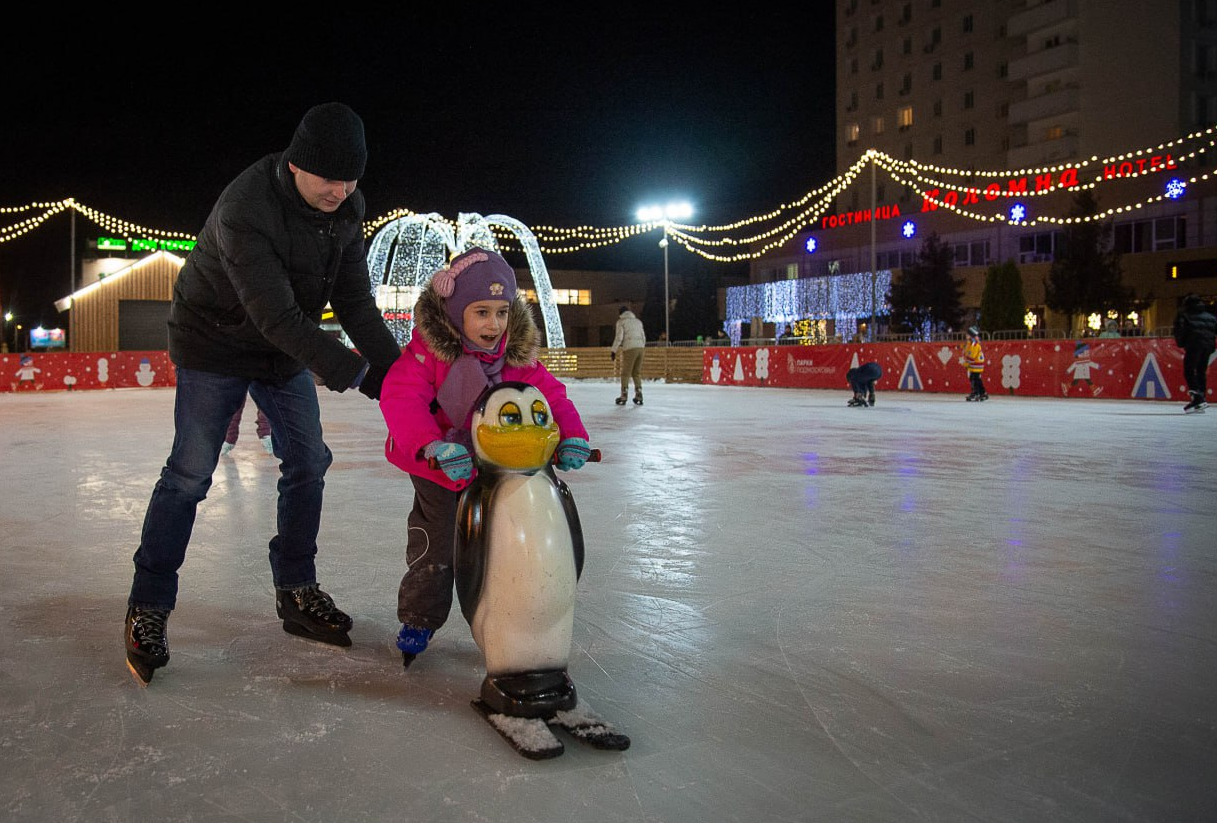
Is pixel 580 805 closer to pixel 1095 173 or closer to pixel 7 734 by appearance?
pixel 7 734

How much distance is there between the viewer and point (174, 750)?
1919 mm

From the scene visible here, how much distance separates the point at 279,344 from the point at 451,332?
16.4 inches

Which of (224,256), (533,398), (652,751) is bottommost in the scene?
(652,751)

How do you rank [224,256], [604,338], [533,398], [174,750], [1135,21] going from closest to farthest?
[174,750] < [533,398] < [224,256] < [1135,21] < [604,338]

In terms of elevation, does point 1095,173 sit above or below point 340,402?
above

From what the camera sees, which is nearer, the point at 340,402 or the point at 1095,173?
the point at 340,402

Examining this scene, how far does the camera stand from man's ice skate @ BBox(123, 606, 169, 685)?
7.67ft

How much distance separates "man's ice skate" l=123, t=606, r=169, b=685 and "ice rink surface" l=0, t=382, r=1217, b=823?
5 cm

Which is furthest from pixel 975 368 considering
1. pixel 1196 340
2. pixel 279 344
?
pixel 279 344

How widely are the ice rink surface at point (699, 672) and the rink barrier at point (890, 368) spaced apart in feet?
33.3

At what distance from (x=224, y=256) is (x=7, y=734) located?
1.14 meters

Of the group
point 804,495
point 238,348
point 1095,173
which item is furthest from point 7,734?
point 1095,173

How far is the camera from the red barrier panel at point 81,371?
21328 mm

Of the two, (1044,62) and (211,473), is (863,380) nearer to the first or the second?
(211,473)
